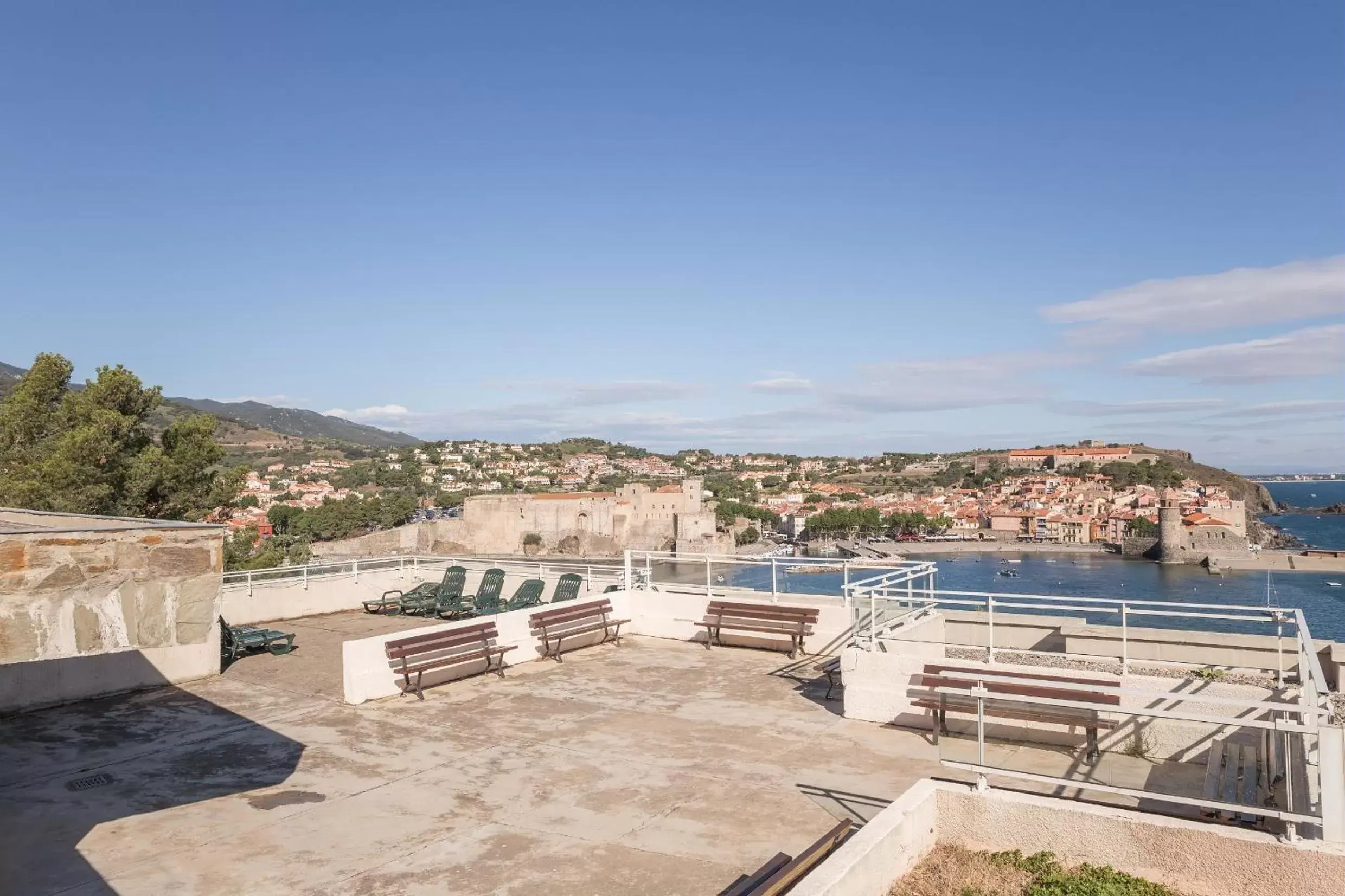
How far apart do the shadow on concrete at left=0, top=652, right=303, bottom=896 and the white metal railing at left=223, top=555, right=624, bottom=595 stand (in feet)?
14.9

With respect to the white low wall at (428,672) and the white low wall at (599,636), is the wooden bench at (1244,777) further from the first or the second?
the white low wall at (428,672)


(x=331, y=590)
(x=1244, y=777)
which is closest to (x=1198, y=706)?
(x=1244, y=777)

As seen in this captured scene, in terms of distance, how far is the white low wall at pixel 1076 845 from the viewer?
4.15 meters

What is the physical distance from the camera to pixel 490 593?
14211 mm

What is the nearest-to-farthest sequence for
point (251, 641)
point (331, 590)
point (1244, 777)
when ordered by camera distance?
point (1244, 777) → point (251, 641) → point (331, 590)

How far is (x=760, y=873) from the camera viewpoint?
14.8ft

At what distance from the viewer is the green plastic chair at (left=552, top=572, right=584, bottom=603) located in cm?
1332

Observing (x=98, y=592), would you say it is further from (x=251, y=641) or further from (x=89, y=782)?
(x=251, y=641)

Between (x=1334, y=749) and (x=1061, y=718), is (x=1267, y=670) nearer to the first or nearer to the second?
(x=1061, y=718)

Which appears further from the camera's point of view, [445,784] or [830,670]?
[830,670]

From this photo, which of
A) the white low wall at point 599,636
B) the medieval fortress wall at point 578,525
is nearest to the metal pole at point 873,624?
the white low wall at point 599,636

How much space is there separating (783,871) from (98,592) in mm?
3467

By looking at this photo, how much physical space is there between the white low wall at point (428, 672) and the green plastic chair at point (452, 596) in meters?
3.03

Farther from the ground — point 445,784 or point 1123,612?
point 1123,612
